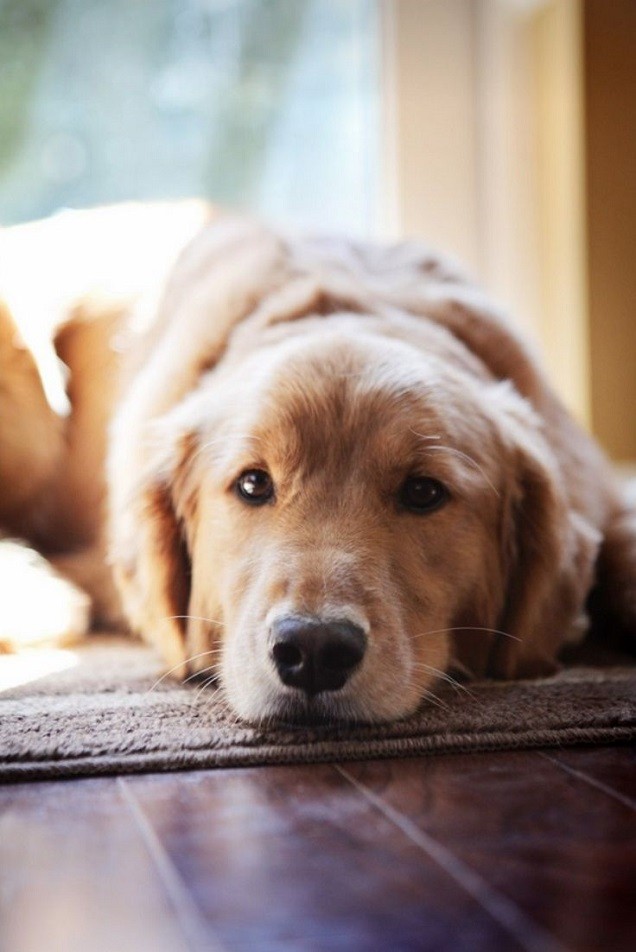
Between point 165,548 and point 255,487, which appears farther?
point 165,548

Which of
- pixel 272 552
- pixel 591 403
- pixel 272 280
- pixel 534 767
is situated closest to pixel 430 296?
pixel 272 280

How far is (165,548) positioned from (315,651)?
74 centimetres

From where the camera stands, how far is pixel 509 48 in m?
4.66

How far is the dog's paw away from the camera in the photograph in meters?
2.62

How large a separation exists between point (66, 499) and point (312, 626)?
5.88 feet

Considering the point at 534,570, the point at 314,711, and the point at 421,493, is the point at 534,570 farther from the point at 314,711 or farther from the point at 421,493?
the point at 314,711

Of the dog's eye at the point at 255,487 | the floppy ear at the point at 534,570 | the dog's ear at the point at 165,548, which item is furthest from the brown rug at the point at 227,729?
the dog's eye at the point at 255,487

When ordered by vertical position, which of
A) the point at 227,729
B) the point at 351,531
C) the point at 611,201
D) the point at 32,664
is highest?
the point at 611,201

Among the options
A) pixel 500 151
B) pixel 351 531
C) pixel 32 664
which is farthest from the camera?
pixel 500 151

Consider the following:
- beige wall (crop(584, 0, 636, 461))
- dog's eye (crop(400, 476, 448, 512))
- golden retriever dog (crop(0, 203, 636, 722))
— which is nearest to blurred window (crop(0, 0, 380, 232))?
beige wall (crop(584, 0, 636, 461))

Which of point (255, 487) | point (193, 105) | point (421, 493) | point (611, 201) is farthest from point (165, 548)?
point (611, 201)

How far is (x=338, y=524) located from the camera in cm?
202

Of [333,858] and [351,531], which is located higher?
[351,531]

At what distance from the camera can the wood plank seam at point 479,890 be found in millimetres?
1076
